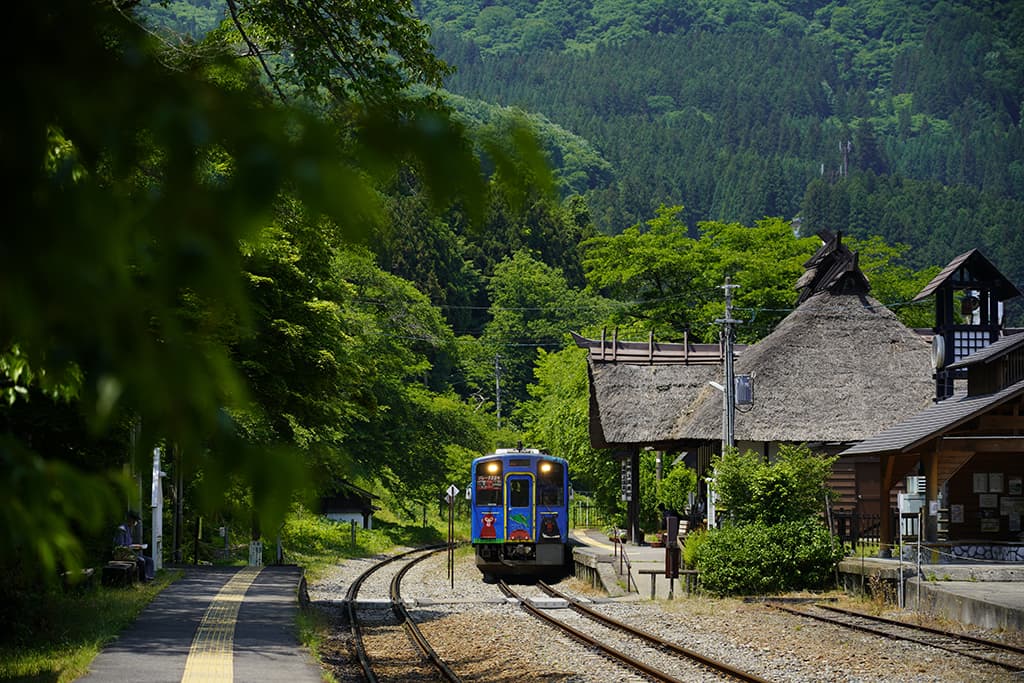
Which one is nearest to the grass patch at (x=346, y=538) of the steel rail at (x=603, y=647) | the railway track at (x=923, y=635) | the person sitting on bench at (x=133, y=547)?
the person sitting on bench at (x=133, y=547)

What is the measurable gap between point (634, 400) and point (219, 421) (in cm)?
3546

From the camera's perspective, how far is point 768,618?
796 inches

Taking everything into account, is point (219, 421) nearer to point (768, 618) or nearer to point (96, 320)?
point (96, 320)

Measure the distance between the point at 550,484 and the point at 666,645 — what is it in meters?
14.8

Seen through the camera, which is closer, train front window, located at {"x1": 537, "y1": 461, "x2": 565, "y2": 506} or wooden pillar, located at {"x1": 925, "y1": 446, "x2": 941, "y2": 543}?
wooden pillar, located at {"x1": 925, "y1": 446, "x2": 941, "y2": 543}

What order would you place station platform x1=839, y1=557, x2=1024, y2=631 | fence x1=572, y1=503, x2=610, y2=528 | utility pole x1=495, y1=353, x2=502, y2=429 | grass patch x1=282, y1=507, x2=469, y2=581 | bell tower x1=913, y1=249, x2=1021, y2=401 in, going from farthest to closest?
utility pole x1=495, y1=353, x2=502, y2=429 < fence x1=572, y1=503, x2=610, y2=528 < grass patch x1=282, y1=507, x2=469, y2=581 < bell tower x1=913, y1=249, x2=1021, y2=401 < station platform x1=839, y1=557, x2=1024, y2=631

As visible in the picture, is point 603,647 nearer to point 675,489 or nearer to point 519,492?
point 519,492

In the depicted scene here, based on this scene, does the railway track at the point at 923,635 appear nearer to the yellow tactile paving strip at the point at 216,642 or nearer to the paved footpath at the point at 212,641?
the paved footpath at the point at 212,641

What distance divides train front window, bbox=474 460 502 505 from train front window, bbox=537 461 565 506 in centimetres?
102

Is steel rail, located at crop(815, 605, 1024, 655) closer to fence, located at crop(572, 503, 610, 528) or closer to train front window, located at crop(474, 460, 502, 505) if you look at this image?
train front window, located at crop(474, 460, 502, 505)

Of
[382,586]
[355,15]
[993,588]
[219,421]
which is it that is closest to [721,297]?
[382,586]

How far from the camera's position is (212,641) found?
49.4 feet

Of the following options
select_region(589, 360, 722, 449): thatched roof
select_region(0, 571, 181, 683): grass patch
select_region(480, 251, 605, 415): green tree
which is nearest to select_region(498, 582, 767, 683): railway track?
Answer: select_region(0, 571, 181, 683): grass patch

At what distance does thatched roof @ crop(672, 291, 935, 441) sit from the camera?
33.0m
